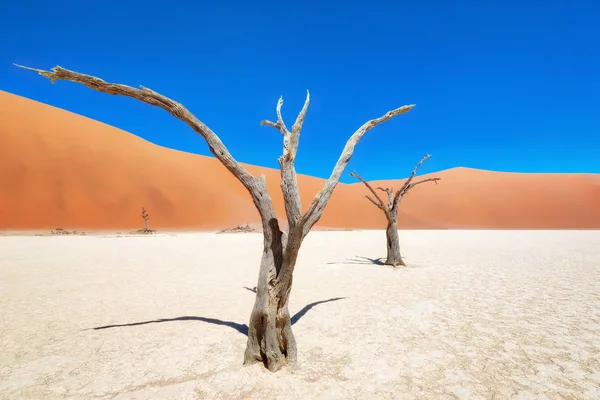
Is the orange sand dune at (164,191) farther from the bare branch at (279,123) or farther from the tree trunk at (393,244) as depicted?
the bare branch at (279,123)

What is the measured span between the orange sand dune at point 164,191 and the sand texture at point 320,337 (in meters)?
31.9

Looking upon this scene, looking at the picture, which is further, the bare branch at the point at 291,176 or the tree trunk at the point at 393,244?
the tree trunk at the point at 393,244

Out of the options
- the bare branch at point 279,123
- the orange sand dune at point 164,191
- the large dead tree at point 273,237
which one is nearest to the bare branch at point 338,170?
the large dead tree at point 273,237

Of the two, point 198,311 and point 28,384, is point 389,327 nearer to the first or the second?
point 198,311

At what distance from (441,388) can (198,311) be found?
14.2 ft

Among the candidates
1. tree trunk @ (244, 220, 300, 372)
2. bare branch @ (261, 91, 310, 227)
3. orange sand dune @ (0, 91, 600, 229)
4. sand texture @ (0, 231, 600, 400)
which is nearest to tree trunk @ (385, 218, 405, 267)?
sand texture @ (0, 231, 600, 400)

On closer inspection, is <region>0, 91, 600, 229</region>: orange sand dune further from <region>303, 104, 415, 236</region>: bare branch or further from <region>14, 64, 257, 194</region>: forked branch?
<region>303, 104, 415, 236</region>: bare branch

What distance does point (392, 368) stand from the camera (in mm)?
3664

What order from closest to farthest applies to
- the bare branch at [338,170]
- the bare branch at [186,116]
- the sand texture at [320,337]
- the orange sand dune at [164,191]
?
the sand texture at [320,337] → the bare branch at [186,116] → the bare branch at [338,170] → the orange sand dune at [164,191]

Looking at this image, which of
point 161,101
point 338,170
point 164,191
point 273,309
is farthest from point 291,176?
point 164,191

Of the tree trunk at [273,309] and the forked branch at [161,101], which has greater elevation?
the forked branch at [161,101]

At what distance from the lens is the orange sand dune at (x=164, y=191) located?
35.5m

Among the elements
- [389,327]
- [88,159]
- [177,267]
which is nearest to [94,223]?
[88,159]

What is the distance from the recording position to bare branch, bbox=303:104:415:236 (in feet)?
11.9
